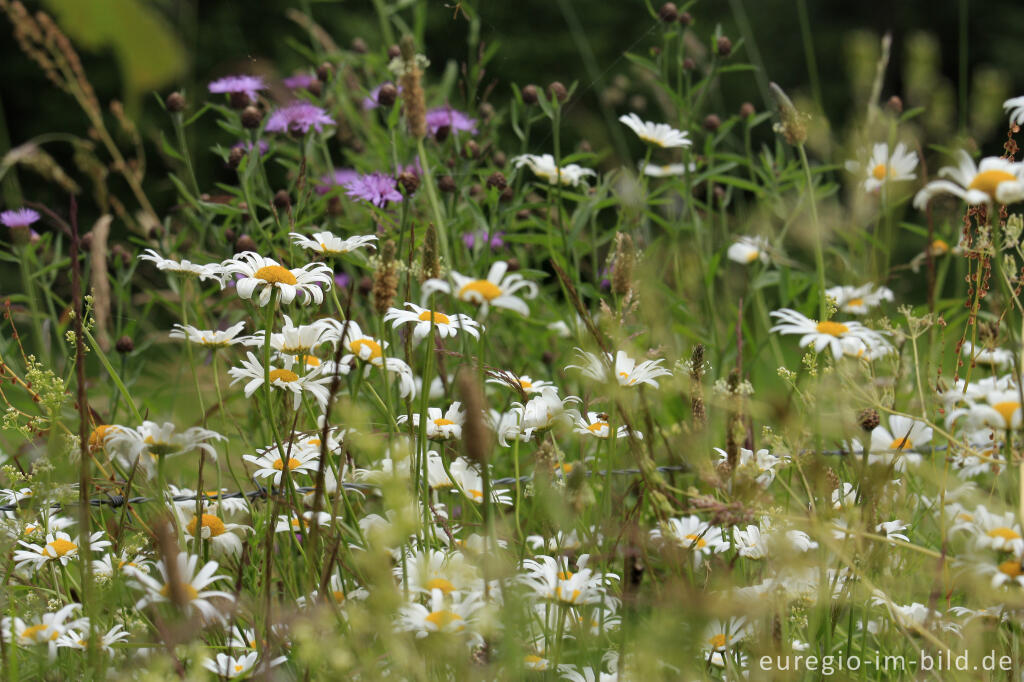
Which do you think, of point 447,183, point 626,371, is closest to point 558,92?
point 447,183

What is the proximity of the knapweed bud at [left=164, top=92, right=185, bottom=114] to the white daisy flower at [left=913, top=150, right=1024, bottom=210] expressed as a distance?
127cm

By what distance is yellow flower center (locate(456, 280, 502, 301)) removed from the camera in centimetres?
71

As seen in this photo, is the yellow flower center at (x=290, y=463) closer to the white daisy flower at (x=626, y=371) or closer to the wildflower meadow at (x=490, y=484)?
the wildflower meadow at (x=490, y=484)

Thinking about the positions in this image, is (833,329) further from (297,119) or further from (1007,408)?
(297,119)

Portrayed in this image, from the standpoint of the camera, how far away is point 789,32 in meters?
9.12

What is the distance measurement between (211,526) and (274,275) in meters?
0.27

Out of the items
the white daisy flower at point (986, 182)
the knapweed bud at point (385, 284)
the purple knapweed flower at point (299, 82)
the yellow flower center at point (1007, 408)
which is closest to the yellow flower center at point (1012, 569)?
the yellow flower center at point (1007, 408)

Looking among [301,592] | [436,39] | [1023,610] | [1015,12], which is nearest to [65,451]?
[301,592]

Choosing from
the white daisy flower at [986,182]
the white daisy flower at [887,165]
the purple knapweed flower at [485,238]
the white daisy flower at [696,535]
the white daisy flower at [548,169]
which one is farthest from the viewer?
the white daisy flower at [887,165]

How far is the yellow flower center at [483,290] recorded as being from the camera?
71 centimetres

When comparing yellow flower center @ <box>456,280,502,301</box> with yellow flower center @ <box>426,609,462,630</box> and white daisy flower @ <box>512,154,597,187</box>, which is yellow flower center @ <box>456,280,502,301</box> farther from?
white daisy flower @ <box>512,154,597,187</box>

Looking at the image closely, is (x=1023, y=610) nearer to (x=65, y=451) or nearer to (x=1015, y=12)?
(x=65, y=451)

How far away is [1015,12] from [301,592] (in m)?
8.80

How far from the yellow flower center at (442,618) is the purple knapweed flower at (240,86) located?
1172 millimetres
